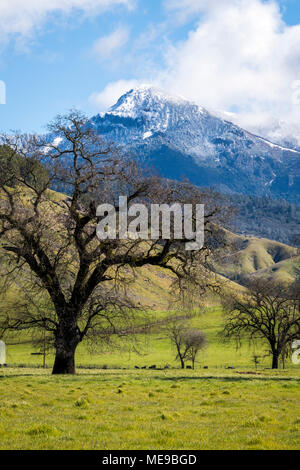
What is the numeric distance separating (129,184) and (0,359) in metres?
62.6

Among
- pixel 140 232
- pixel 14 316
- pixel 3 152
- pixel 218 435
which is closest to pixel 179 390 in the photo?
pixel 140 232

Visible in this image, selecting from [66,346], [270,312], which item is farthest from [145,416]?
[270,312]

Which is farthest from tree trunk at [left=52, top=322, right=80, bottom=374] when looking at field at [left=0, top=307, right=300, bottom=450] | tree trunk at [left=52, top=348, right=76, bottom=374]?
field at [left=0, top=307, right=300, bottom=450]

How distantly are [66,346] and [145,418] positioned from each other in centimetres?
1318

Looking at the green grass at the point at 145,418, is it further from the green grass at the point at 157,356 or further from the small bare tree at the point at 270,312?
the green grass at the point at 157,356

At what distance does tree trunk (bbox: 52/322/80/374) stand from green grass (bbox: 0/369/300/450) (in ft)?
13.6

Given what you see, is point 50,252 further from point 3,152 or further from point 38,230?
point 3,152

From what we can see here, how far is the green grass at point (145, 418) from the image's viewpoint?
30.3 feet

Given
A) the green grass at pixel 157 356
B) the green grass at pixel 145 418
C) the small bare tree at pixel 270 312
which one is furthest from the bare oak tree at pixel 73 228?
the green grass at pixel 157 356

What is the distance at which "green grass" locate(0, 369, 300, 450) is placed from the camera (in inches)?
364

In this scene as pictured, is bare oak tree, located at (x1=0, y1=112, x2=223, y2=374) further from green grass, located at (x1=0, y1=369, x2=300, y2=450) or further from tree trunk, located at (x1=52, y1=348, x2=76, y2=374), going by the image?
green grass, located at (x1=0, y1=369, x2=300, y2=450)

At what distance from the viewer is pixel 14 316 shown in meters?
26.1

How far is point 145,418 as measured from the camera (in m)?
12.1

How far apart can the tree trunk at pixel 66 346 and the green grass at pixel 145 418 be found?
4.15 m
